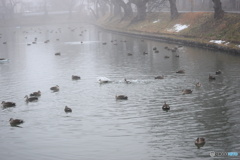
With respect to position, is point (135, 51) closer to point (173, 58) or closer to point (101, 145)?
point (173, 58)

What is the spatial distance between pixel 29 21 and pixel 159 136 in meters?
119

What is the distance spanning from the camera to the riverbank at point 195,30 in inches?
1477

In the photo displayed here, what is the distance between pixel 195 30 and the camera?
46.1 meters

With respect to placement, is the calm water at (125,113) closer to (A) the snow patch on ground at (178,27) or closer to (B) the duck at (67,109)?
(B) the duck at (67,109)

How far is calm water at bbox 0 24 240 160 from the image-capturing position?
560 inches

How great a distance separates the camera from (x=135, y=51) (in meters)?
43.1

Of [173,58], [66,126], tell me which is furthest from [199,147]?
[173,58]

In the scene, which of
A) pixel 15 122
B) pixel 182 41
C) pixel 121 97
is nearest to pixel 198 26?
pixel 182 41

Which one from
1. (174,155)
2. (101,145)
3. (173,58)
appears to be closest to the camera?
(174,155)

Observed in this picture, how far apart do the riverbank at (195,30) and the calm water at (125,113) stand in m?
4.63

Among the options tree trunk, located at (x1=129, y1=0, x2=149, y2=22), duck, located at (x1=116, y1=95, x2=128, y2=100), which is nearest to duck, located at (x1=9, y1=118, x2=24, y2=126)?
duck, located at (x1=116, y1=95, x2=128, y2=100)

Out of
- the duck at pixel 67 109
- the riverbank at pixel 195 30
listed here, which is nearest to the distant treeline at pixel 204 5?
the riverbank at pixel 195 30

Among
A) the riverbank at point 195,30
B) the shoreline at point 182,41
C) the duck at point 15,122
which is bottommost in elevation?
the duck at point 15,122

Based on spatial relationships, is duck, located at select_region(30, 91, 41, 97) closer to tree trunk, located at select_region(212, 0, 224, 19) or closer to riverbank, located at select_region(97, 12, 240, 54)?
riverbank, located at select_region(97, 12, 240, 54)
